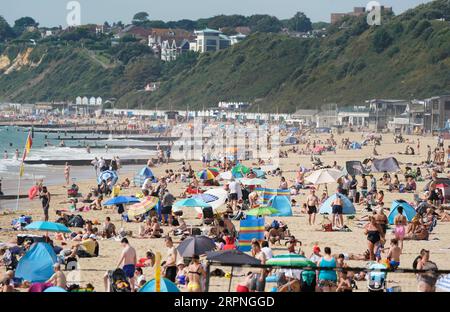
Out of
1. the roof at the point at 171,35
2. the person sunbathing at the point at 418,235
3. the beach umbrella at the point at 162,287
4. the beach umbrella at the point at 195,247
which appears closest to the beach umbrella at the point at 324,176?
the person sunbathing at the point at 418,235

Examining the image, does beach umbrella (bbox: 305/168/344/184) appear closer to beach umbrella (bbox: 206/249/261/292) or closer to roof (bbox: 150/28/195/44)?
beach umbrella (bbox: 206/249/261/292)

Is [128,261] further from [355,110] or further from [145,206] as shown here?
[355,110]

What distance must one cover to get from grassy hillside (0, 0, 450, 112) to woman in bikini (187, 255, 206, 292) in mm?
73458

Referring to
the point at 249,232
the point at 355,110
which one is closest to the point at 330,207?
the point at 249,232

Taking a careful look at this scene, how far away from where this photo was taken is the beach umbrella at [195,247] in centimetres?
1312

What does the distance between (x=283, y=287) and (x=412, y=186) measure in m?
15.7

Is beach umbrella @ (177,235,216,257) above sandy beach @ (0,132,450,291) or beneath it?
above

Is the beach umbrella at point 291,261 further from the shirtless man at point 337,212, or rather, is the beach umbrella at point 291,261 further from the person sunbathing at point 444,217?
the person sunbathing at point 444,217

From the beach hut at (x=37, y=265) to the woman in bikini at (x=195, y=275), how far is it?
2.65 m

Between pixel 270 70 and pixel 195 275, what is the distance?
352 ft

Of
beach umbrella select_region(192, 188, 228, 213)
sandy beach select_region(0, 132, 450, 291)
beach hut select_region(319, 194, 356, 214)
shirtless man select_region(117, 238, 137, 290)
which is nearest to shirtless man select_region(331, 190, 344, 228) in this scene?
beach hut select_region(319, 194, 356, 214)

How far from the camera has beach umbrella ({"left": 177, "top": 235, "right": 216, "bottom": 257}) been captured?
13117 millimetres

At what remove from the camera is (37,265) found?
1262cm

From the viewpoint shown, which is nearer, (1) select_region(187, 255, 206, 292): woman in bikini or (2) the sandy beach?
(1) select_region(187, 255, 206, 292): woman in bikini
